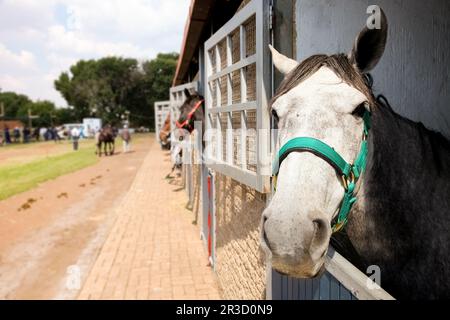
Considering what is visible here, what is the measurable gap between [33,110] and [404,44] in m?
43.0

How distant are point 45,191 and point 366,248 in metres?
12.1

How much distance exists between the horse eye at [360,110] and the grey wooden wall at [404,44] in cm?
86

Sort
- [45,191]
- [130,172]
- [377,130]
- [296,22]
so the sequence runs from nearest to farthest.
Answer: [377,130], [296,22], [45,191], [130,172]

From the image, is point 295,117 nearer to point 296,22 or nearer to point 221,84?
point 296,22

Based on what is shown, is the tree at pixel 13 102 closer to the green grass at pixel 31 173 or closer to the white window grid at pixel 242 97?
the green grass at pixel 31 173

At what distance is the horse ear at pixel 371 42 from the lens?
1657mm

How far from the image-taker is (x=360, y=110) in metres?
1.70

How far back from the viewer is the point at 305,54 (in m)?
2.45

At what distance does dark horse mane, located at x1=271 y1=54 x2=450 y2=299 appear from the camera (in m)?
1.93

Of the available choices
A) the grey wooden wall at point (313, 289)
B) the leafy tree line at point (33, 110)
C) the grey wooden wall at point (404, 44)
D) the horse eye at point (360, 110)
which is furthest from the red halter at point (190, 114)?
the leafy tree line at point (33, 110)
